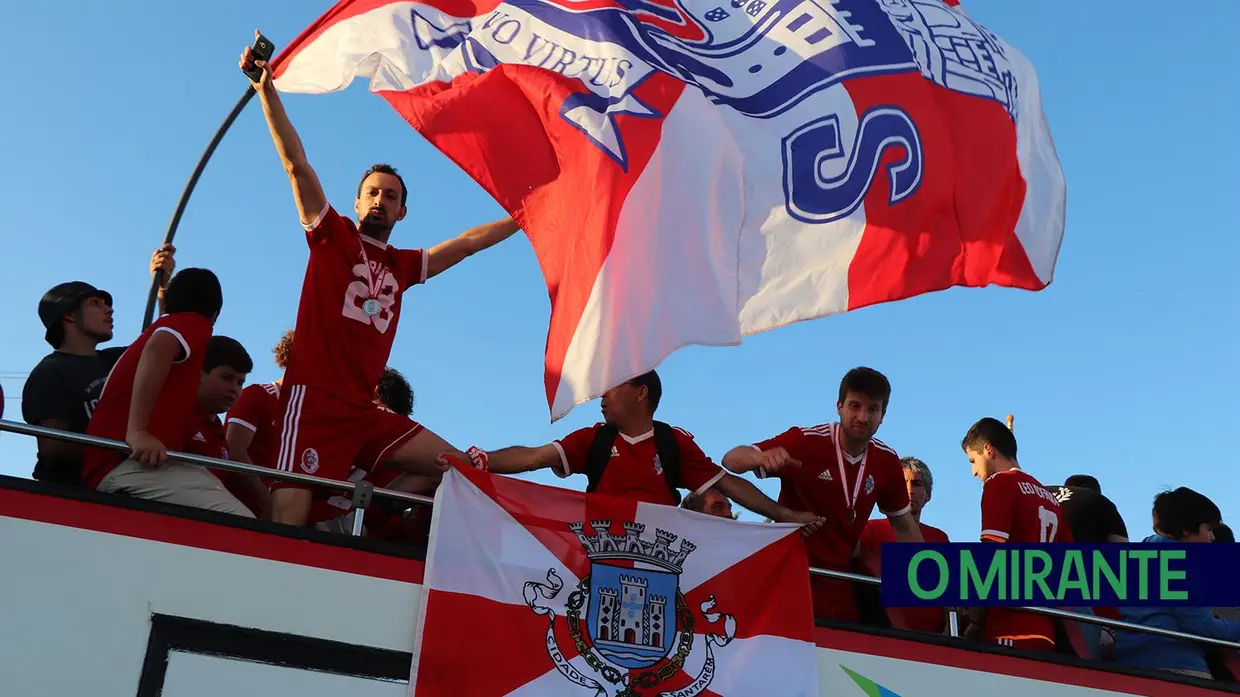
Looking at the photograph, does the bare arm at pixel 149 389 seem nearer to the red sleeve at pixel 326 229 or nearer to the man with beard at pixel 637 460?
the red sleeve at pixel 326 229

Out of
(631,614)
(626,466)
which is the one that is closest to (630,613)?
(631,614)

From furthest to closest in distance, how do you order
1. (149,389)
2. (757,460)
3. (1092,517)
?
(1092,517) < (757,460) < (149,389)

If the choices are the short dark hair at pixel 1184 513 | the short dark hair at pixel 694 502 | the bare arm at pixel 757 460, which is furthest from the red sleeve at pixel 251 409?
the short dark hair at pixel 1184 513

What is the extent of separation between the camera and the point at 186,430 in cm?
530

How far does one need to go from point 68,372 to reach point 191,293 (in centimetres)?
72

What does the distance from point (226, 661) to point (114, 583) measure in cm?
51

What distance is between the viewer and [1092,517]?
700 cm

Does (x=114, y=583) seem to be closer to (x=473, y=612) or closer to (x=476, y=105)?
(x=473, y=612)

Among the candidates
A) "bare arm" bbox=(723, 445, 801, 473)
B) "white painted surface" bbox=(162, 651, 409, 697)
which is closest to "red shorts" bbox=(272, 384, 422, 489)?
"white painted surface" bbox=(162, 651, 409, 697)

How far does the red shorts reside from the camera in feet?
16.9

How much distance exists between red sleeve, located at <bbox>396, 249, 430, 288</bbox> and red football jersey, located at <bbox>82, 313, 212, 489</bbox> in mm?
979

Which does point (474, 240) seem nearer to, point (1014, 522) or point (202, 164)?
point (1014, 522)

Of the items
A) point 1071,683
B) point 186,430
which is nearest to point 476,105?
point 186,430

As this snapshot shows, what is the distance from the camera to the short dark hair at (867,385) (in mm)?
6199
